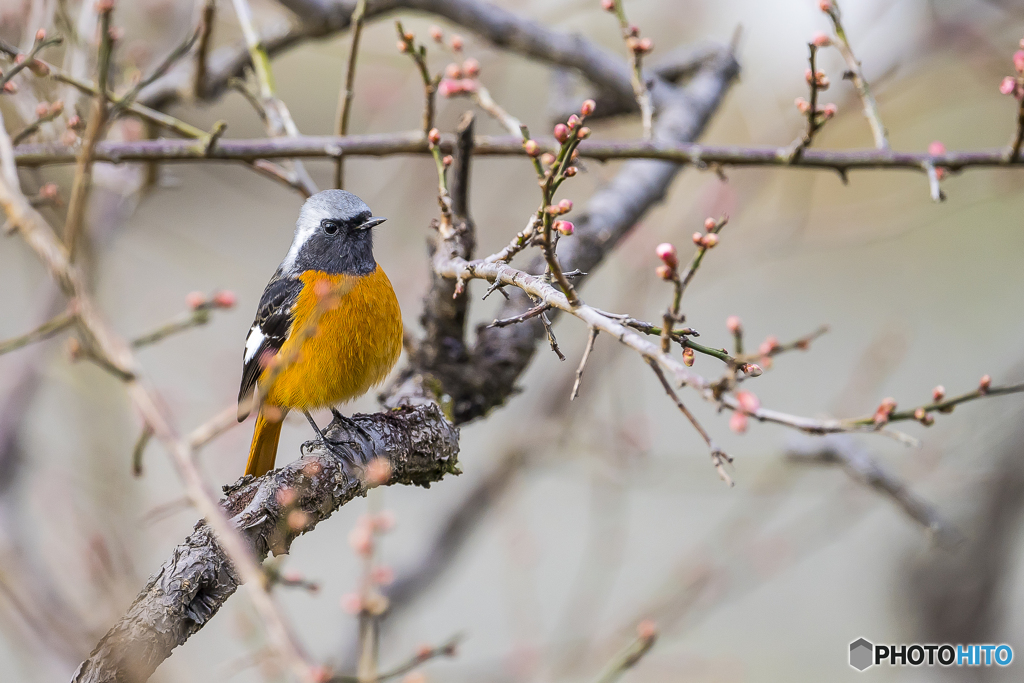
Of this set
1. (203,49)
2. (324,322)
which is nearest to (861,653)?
(324,322)

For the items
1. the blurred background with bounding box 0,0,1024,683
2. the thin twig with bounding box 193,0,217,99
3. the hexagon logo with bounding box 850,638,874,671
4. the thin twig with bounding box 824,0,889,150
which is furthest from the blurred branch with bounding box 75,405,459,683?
the hexagon logo with bounding box 850,638,874,671

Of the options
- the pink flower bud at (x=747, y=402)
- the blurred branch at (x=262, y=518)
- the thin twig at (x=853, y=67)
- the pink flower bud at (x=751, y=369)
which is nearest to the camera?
the pink flower bud at (x=747, y=402)

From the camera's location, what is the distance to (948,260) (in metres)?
10.4

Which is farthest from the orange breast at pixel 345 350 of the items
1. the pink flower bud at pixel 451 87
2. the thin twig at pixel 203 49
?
the thin twig at pixel 203 49

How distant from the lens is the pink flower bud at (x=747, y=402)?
115 centimetres

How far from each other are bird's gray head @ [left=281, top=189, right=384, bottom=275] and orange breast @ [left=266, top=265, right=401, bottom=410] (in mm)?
183

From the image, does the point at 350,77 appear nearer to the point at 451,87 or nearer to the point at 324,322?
the point at 451,87

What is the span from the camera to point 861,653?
3891 mm

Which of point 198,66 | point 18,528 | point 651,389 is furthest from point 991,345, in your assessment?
point 18,528

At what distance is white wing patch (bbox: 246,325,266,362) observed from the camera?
3.19 meters

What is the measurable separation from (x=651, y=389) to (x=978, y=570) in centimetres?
438

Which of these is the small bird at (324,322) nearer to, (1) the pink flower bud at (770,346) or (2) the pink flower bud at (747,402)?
(1) the pink flower bud at (770,346)

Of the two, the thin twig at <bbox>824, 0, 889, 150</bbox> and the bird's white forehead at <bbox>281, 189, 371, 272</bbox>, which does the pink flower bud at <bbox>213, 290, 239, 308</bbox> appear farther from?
the thin twig at <bbox>824, 0, 889, 150</bbox>

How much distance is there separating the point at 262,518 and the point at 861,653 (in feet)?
11.5
